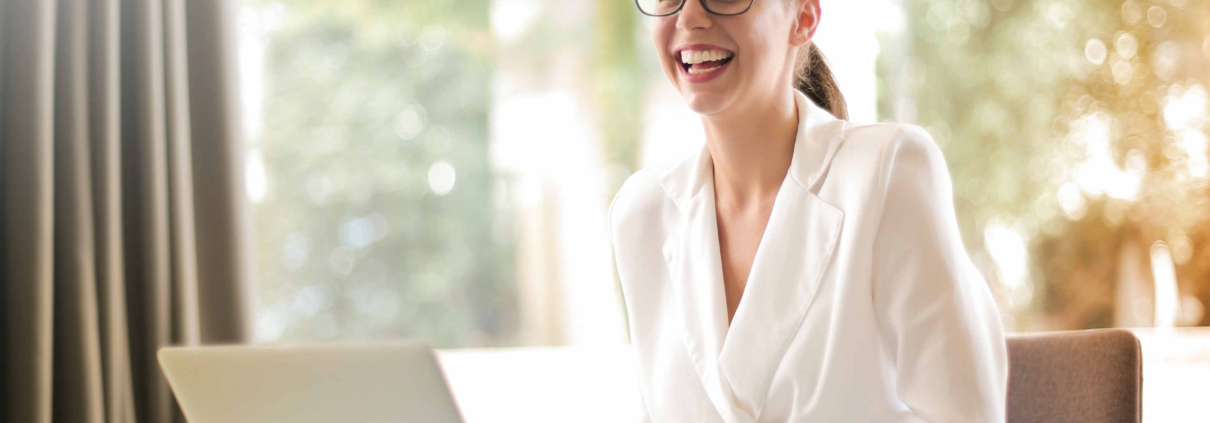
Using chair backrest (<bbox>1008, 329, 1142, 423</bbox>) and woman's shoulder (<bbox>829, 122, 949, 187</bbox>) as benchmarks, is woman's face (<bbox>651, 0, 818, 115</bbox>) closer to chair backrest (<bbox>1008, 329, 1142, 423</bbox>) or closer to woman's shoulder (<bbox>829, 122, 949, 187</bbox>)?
woman's shoulder (<bbox>829, 122, 949, 187</bbox>)

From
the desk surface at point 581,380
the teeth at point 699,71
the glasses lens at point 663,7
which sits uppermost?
the glasses lens at point 663,7

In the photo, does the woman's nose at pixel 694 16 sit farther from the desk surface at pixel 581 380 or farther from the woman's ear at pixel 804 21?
the desk surface at pixel 581 380

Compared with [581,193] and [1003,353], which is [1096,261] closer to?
[581,193]

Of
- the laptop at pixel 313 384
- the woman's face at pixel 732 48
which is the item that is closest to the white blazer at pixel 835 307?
the woman's face at pixel 732 48

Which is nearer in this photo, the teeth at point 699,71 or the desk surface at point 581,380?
the teeth at point 699,71

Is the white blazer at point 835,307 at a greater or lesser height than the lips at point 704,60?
lesser

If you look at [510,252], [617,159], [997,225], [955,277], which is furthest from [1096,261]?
[955,277]

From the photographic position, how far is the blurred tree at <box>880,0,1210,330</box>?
278 centimetres

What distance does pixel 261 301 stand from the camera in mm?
2836

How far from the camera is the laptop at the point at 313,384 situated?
0.78 m

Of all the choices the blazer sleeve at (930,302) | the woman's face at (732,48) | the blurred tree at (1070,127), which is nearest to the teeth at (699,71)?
the woman's face at (732,48)

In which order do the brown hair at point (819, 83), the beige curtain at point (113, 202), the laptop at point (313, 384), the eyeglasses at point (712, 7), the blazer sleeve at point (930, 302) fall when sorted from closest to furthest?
the laptop at point (313, 384), the blazer sleeve at point (930, 302), the eyeglasses at point (712, 7), the brown hair at point (819, 83), the beige curtain at point (113, 202)

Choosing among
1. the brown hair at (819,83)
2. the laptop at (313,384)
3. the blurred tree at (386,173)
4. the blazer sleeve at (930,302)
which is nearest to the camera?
the laptop at (313,384)

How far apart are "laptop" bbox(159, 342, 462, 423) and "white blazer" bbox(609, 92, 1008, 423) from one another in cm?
44
